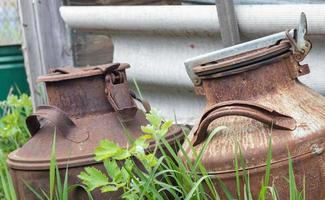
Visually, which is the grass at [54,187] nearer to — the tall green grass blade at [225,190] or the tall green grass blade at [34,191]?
the tall green grass blade at [34,191]

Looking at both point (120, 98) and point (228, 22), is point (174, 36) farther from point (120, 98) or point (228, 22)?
point (120, 98)

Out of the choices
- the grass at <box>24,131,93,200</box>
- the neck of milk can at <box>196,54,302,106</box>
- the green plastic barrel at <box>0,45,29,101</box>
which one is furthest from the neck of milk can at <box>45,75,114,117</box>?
the green plastic barrel at <box>0,45,29,101</box>

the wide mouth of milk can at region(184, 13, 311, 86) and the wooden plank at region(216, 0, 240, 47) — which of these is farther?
the wooden plank at region(216, 0, 240, 47)

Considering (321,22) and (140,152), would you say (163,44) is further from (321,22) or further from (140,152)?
(140,152)

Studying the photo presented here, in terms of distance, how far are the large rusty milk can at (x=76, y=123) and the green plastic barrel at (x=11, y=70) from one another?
9.32 feet

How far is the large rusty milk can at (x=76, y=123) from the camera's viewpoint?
246 centimetres

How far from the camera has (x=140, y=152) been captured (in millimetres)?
2062

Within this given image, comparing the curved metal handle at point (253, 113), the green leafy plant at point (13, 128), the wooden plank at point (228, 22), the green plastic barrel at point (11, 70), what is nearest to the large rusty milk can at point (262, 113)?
the curved metal handle at point (253, 113)

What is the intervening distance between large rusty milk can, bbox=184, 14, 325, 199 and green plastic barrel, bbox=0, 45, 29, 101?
3383 mm

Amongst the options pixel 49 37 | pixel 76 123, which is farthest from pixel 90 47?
pixel 76 123

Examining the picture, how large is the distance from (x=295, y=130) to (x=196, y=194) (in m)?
0.37

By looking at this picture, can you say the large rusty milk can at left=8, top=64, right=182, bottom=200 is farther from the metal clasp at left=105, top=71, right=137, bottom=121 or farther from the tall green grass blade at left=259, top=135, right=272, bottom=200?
the tall green grass blade at left=259, top=135, right=272, bottom=200

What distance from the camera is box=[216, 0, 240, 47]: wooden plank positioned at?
2.78 metres

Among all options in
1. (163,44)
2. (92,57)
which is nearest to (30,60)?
(92,57)
